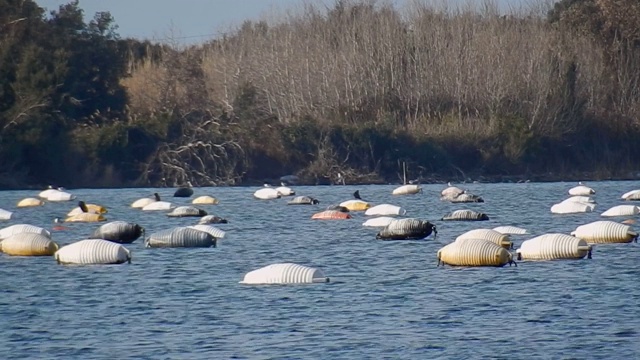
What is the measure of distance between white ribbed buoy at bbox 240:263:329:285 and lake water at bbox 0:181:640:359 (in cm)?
44

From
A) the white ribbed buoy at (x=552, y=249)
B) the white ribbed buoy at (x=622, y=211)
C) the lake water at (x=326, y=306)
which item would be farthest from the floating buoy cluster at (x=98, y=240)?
the white ribbed buoy at (x=622, y=211)

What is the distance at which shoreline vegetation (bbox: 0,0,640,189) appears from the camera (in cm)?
8744

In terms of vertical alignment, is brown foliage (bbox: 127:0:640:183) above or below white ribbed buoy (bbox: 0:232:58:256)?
above

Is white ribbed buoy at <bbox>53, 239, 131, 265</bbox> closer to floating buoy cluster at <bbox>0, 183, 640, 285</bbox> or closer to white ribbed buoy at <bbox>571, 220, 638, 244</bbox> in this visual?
floating buoy cluster at <bbox>0, 183, 640, 285</bbox>

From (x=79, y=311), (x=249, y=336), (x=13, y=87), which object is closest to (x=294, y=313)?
(x=249, y=336)

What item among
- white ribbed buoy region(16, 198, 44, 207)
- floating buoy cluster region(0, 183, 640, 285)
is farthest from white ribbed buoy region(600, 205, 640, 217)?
white ribbed buoy region(16, 198, 44, 207)

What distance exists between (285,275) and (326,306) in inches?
123

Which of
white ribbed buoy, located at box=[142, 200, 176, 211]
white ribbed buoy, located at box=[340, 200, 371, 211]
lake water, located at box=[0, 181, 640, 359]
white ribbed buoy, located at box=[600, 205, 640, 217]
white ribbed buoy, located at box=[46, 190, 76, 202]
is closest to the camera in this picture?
lake water, located at box=[0, 181, 640, 359]

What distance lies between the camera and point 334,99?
329 feet

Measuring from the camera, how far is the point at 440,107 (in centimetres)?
10038

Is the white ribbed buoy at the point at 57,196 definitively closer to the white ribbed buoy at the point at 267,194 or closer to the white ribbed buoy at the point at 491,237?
the white ribbed buoy at the point at 267,194

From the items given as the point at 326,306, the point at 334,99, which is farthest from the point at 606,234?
the point at 334,99

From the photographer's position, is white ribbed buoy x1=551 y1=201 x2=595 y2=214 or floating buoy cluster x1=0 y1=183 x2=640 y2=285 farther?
white ribbed buoy x1=551 y1=201 x2=595 y2=214

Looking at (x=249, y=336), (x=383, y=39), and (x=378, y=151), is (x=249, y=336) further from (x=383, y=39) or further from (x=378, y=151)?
(x=383, y=39)
